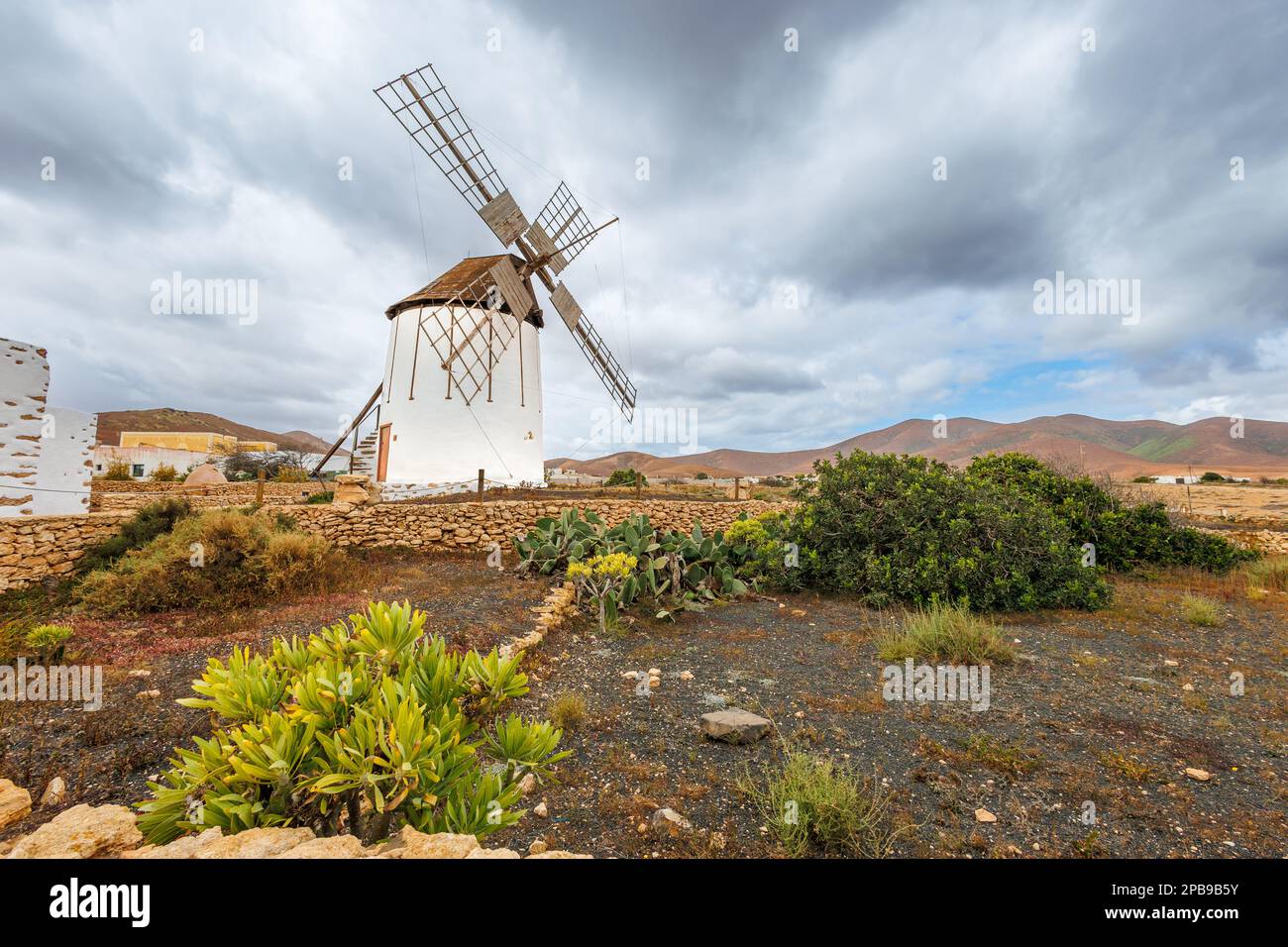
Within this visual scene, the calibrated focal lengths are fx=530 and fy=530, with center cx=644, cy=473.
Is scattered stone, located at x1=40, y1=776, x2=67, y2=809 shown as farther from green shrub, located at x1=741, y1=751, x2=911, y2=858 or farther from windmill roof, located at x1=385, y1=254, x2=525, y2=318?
windmill roof, located at x1=385, y1=254, x2=525, y2=318

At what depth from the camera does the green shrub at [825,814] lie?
9.24 ft

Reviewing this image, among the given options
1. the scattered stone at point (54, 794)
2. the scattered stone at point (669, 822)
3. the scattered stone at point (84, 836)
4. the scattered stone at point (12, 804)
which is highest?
the scattered stone at point (84, 836)

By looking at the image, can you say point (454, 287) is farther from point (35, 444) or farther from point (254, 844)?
point (254, 844)

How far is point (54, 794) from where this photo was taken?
3264 millimetres

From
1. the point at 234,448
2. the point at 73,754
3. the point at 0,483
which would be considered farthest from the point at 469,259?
the point at 234,448

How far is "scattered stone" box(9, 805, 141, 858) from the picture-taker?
156cm

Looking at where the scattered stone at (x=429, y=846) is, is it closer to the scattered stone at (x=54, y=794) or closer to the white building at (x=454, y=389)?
the scattered stone at (x=54, y=794)

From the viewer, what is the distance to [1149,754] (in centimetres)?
373

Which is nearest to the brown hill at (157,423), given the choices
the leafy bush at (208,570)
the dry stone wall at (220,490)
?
the dry stone wall at (220,490)

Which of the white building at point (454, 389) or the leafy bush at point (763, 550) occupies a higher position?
the white building at point (454, 389)

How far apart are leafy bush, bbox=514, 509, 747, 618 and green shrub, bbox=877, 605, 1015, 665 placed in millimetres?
2959

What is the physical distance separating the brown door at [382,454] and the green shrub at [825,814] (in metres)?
18.4

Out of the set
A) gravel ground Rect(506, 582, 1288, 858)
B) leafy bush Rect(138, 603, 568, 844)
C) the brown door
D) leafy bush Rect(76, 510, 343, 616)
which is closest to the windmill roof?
the brown door

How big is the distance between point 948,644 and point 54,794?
7408mm
